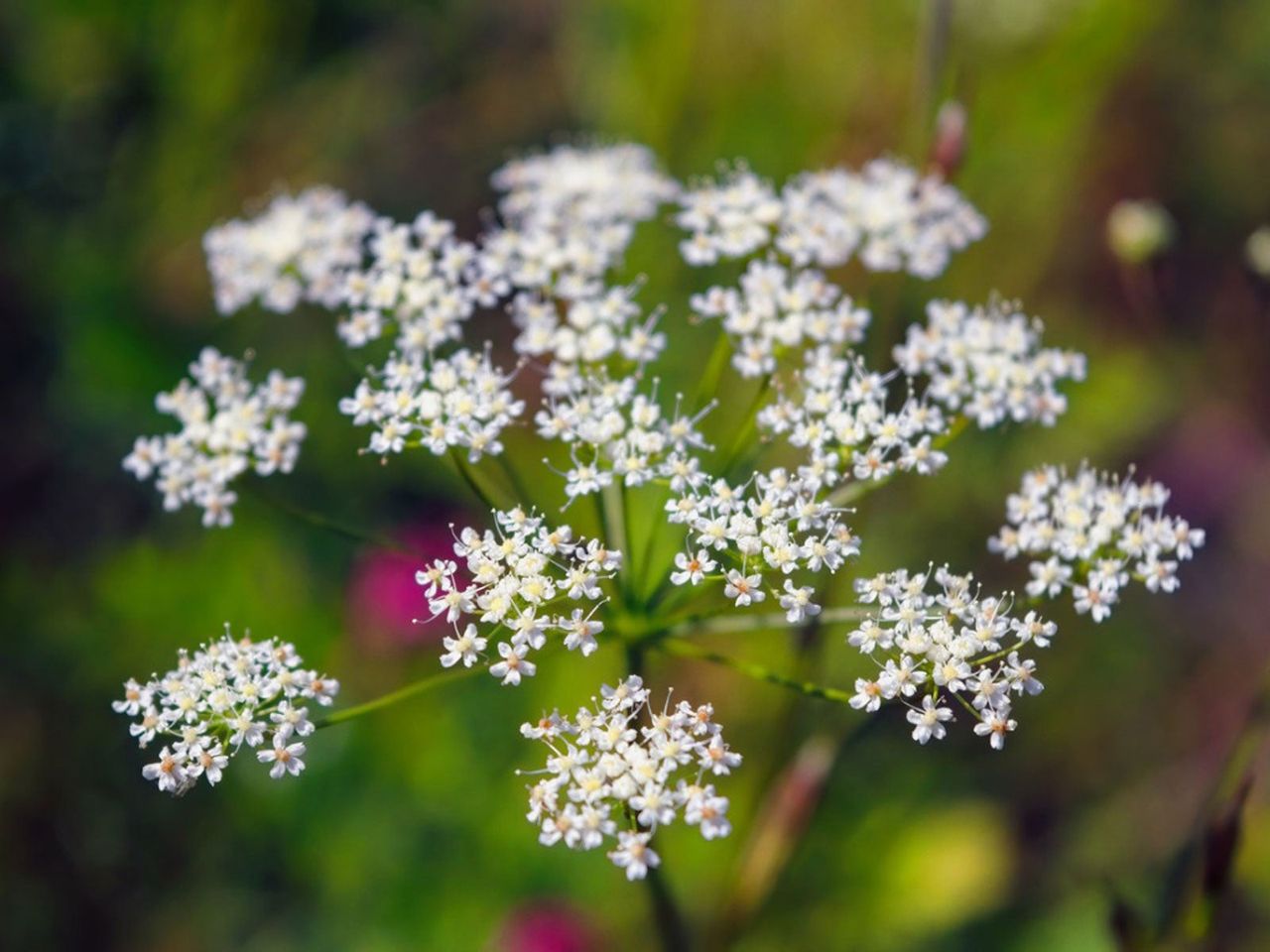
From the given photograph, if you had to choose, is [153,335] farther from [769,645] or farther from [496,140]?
[769,645]

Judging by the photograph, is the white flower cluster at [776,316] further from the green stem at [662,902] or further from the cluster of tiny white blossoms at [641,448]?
the green stem at [662,902]

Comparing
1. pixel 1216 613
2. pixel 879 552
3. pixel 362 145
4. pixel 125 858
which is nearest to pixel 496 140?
pixel 362 145

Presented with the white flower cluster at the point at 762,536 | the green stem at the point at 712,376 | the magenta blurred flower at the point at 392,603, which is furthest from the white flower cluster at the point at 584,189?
the magenta blurred flower at the point at 392,603

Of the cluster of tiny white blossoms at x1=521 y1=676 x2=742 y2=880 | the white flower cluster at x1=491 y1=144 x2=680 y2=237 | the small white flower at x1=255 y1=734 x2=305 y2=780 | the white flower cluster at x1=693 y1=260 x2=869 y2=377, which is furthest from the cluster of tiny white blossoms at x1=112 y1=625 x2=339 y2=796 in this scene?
the white flower cluster at x1=491 y1=144 x2=680 y2=237

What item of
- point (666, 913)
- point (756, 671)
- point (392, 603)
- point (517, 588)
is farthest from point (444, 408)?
point (392, 603)

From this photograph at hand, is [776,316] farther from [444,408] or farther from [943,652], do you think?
[943,652]

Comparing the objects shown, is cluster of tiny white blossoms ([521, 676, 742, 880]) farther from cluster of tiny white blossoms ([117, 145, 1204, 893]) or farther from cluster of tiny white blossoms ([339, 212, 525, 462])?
cluster of tiny white blossoms ([339, 212, 525, 462])
